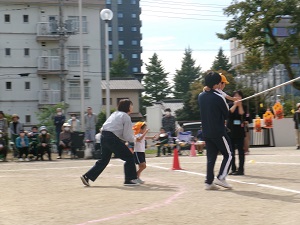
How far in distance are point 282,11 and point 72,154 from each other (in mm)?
26658

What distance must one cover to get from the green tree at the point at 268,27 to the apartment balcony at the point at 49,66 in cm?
1634

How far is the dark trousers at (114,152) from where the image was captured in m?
11.1

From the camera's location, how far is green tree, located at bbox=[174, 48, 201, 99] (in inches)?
4818

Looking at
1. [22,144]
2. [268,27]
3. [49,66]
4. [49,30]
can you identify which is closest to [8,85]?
[49,66]

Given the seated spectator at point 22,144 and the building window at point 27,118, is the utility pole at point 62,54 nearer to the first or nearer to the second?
the building window at point 27,118

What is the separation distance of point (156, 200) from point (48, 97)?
4576cm

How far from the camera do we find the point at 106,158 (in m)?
11.3

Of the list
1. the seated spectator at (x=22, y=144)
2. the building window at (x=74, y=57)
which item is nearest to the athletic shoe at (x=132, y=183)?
the seated spectator at (x=22, y=144)

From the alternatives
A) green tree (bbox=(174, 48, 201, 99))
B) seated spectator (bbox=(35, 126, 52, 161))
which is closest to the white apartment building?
seated spectator (bbox=(35, 126, 52, 161))

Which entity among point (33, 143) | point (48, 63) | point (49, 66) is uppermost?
point (48, 63)

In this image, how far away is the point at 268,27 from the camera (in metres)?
44.8

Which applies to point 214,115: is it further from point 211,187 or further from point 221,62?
point 221,62

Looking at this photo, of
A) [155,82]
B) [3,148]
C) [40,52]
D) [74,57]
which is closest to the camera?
[3,148]

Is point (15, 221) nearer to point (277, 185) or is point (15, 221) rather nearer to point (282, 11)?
point (277, 185)
